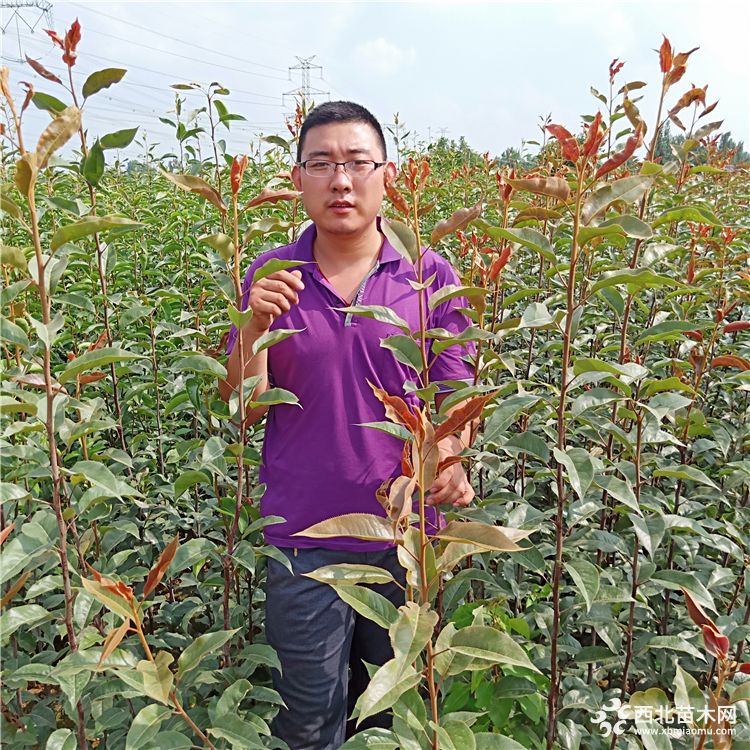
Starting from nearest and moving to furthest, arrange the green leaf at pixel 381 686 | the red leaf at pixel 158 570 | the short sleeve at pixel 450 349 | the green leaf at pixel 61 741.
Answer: the green leaf at pixel 381 686 → the red leaf at pixel 158 570 → the green leaf at pixel 61 741 → the short sleeve at pixel 450 349

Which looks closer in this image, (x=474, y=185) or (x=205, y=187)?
(x=205, y=187)

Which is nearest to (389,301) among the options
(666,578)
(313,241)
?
(313,241)

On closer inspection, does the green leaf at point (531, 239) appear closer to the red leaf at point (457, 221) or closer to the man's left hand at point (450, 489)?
the red leaf at point (457, 221)

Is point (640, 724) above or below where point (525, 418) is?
below

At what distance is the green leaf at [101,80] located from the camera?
5.68ft

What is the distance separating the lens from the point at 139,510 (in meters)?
2.54

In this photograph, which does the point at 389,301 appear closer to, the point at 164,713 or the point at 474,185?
the point at 164,713

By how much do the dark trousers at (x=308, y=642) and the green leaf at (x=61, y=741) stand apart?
68 cm

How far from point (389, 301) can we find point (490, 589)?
0.94m

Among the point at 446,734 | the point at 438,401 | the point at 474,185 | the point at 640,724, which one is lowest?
the point at 640,724

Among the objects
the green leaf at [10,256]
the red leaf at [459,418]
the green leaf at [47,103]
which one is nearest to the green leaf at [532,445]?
the red leaf at [459,418]

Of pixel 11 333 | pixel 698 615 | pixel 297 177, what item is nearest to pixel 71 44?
pixel 297 177

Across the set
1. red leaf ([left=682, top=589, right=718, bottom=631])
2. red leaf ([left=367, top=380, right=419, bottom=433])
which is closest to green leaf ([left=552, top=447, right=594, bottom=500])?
red leaf ([left=682, top=589, right=718, bottom=631])

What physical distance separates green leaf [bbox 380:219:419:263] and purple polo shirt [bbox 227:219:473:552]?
1.23ft
